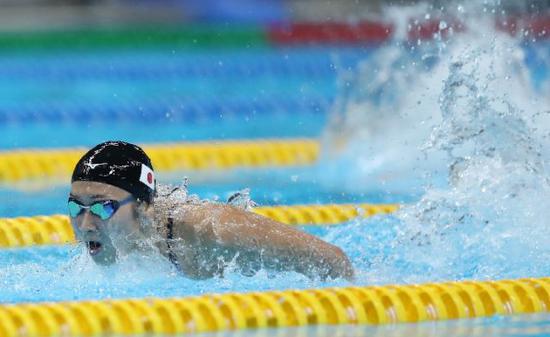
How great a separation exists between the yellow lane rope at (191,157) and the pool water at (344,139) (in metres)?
0.12

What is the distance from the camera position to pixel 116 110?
7387 mm

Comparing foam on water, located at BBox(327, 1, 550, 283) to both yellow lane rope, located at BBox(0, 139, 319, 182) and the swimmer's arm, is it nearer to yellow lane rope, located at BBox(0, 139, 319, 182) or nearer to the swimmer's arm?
the swimmer's arm

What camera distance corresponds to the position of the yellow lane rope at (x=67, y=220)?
438cm

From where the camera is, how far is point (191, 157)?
623 centimetres

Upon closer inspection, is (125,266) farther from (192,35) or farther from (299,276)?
(192,35)

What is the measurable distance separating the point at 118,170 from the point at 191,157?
285cm

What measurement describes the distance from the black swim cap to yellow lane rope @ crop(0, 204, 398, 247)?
1.06m

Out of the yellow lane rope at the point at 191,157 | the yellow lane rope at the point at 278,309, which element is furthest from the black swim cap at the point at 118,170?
the yellow lane rope at the point at 191,157

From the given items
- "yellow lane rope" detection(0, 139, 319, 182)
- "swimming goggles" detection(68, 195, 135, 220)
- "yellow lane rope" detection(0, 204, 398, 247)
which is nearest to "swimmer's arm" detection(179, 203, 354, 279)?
"swimming goggles" detection(68, 195, 135, 220)

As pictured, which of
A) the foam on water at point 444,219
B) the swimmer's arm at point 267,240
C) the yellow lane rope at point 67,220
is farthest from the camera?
the yellow lane rope at point 67,220

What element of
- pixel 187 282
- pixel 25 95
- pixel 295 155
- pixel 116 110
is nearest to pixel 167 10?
pixel 25 95

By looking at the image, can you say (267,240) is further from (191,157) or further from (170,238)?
(191,157)

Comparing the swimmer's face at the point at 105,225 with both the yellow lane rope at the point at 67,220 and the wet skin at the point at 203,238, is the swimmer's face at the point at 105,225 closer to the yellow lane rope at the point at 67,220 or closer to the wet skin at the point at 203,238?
the wet skin at the point at 203,238

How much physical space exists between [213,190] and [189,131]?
5.10 feet
